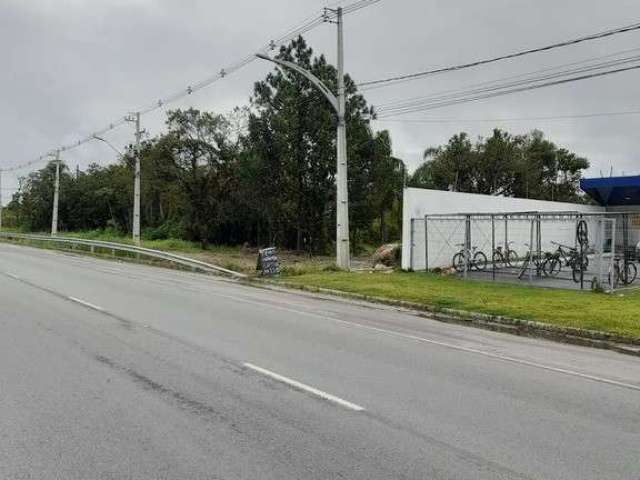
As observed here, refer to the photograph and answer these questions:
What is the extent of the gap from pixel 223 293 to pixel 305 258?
15112 millimetres

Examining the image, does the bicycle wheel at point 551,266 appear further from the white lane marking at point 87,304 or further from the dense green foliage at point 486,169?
the dense green foliage at point 486,169

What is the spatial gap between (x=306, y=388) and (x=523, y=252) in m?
27.2

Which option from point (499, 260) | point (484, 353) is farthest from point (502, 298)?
point (499, 260)

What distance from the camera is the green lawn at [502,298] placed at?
13.2 m

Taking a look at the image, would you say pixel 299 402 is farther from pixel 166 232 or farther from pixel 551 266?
pixel 166 232

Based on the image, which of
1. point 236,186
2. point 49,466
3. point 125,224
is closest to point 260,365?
point 49,466

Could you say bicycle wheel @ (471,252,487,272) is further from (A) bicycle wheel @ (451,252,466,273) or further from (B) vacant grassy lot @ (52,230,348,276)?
(B) vacant grassy lot @ (52,230,348,276)

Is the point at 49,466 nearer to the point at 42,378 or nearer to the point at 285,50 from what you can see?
the point at 42,378

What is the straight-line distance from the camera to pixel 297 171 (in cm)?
3400

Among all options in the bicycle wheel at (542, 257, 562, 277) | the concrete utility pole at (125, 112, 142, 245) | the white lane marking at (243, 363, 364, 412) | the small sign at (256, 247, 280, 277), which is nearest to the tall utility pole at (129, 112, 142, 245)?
the concrete utility pole at (125, 112, 142, 245)

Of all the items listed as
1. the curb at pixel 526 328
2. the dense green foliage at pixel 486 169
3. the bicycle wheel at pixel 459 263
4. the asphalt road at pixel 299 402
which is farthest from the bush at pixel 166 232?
the asphalt road at pixel 299 402

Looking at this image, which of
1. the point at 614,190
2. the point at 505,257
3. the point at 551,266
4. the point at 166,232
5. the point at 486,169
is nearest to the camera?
the point at 551,266

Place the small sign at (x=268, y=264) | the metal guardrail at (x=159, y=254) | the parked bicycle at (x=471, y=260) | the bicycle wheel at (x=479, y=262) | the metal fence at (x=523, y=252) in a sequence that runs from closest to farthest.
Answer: the metal fence at (x=523, y=252) → the small sign at (x=268, y=264) → the parked bicycle at (x=471, y=260) → the bicycle wheel at (x=479, y=262) → the metal guardrail at (x=159, y=254)

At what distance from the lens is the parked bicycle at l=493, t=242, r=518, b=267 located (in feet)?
90.3
